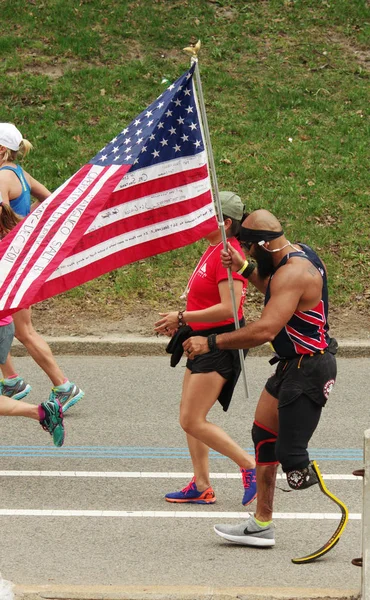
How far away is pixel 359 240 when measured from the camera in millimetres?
12062

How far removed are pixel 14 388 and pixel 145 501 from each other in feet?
8.05

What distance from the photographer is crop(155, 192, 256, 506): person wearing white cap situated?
236 inches

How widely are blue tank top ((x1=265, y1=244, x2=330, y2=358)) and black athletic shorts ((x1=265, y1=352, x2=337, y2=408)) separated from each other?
51 mm

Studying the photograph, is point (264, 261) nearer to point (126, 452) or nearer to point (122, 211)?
point (122, 211)

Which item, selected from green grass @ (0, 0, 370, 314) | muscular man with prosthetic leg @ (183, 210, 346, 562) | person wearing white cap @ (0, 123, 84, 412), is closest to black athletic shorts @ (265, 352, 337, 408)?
muscular man with prosthetic leg @ (183, 210, 346, 562)

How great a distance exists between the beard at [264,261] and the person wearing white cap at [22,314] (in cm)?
249

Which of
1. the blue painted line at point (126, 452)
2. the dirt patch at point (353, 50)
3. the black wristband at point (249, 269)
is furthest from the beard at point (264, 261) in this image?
the dirt patch at point (353, 50)

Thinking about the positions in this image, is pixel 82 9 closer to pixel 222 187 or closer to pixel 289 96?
pixel 289 96

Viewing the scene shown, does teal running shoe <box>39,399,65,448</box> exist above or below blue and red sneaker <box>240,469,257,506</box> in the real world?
above

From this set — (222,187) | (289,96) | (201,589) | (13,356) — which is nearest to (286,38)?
(289,96)

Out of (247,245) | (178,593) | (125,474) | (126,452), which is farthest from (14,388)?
(178,593)

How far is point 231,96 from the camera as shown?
49.0 feet

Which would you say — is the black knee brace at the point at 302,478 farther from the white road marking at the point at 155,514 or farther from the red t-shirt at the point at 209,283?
the red t-shirt at the point at 209,283

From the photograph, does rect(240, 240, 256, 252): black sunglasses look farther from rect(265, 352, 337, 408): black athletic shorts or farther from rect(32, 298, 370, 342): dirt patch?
rect(32, 298, 370, 342): dirt patch
